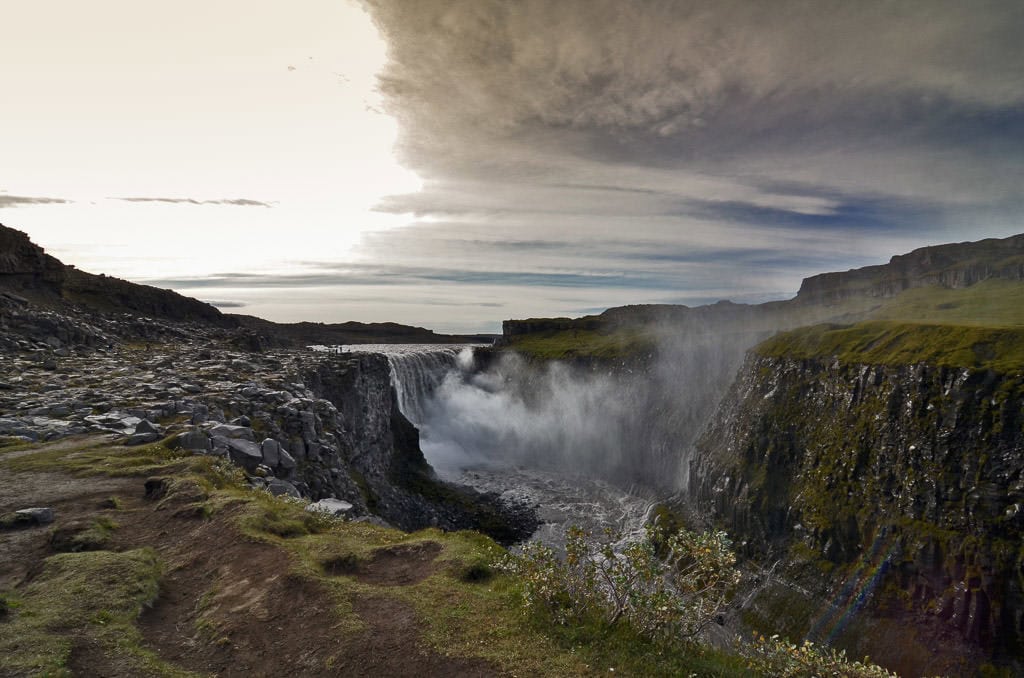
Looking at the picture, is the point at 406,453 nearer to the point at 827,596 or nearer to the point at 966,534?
the point at 827,596

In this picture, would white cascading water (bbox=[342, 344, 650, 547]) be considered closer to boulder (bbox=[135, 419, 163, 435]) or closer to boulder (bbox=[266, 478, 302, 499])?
boulder (bbox=[266, 478, 302, 499])

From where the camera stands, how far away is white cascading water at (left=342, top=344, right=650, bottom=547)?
236 ft

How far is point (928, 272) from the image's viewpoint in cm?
15300

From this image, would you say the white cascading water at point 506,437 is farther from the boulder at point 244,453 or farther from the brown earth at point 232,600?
the brown earth at point 232,600

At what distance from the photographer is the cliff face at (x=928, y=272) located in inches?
5226

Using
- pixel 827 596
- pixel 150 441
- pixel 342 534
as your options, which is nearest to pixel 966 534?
pixel 827 596

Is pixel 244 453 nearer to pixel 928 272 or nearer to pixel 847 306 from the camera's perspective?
pixel 847 306

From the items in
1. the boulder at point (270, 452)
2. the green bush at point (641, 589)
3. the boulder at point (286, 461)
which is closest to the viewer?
the green bush at point (641, 589)

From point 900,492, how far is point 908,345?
51.8ft

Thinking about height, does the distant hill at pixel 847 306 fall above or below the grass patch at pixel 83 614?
above

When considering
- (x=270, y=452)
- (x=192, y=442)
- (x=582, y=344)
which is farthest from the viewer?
(x=582, y=344)

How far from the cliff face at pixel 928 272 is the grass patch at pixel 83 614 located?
17661 cm

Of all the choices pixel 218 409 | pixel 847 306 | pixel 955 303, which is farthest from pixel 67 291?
pixel 847 306

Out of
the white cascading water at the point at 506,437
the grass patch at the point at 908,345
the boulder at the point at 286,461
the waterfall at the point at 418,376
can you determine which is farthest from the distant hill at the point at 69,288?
the grass patch at the point at 908,345
